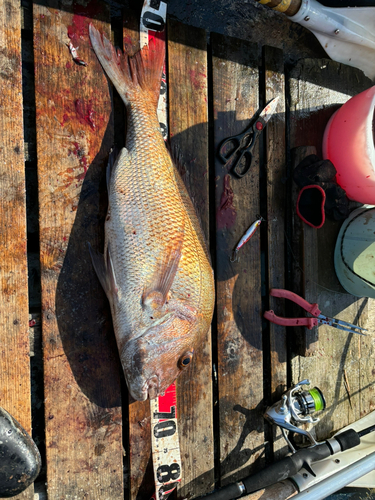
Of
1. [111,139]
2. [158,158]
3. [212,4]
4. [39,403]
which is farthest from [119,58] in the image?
[39,403]

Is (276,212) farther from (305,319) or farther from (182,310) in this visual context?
(182,310)

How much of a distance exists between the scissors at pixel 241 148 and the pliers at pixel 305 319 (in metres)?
0.97

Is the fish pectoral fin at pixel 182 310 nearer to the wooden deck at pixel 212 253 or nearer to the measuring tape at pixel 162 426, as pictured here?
the wooden deck at pixel 212 253

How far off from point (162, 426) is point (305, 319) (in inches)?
50.5

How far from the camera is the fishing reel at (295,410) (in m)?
2.50

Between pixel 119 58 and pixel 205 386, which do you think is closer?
pixel 119 58

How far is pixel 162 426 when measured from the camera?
234 cm

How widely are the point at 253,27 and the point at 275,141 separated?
1087 mm

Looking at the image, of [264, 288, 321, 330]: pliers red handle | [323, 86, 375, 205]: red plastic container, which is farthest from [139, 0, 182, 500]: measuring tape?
[323, 86, 375, 205]: red plastic container

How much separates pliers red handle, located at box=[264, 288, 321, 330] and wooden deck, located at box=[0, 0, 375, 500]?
0.11 metres

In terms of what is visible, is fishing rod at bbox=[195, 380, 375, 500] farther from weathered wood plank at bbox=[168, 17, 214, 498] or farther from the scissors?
the scissors

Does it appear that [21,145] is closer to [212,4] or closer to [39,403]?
[39,403]

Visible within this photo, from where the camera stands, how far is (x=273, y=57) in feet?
9.12

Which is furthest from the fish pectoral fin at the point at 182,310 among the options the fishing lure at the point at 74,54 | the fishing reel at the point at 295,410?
the fishing lure at the point at 74,54
